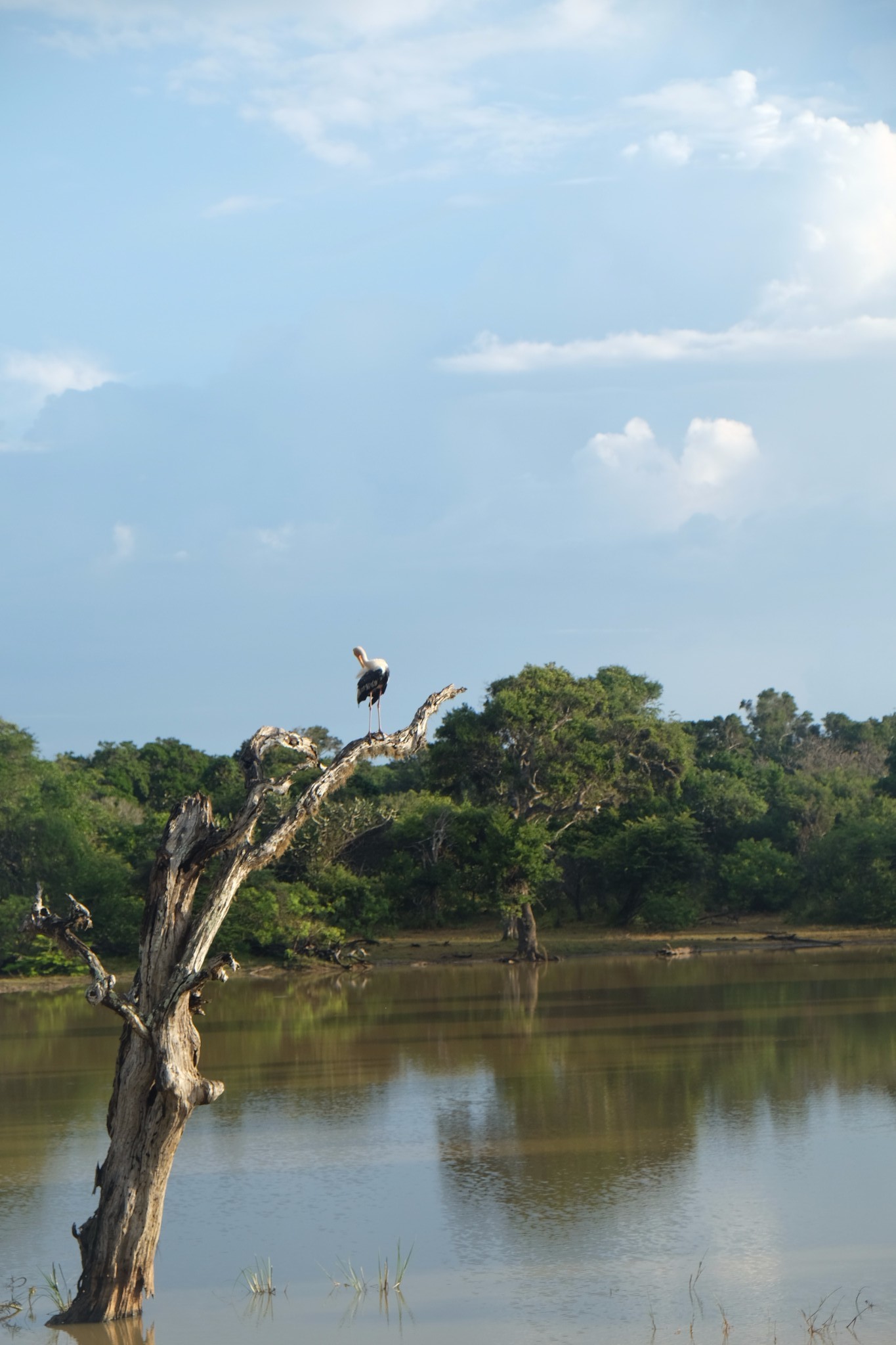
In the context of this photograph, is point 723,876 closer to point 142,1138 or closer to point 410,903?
point 410,903

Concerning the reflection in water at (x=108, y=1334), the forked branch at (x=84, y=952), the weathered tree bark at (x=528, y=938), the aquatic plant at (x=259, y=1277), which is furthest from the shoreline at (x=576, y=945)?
the forked branch at (x=84, y=952)

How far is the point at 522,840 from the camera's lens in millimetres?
36500

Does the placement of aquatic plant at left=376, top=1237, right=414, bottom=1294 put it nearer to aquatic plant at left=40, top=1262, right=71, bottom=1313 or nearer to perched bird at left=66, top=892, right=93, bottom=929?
aquatic plant at left=40, top=1262, right=71, bottom=1313

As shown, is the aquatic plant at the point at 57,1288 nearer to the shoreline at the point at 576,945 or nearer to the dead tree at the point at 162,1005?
the dead tree at the point at 162,1005

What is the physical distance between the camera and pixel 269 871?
122ft

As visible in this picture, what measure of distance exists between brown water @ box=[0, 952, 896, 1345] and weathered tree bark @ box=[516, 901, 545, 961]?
10.7 metres

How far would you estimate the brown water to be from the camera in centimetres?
967

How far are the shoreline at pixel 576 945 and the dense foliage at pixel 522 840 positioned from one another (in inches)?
23.2

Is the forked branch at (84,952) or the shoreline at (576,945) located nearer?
the forked branch at (84,952)

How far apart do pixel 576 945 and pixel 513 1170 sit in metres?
25.4

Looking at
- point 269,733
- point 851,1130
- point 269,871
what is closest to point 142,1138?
point 269,733

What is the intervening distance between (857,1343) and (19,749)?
135 feet

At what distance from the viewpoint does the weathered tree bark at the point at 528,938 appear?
121 feet

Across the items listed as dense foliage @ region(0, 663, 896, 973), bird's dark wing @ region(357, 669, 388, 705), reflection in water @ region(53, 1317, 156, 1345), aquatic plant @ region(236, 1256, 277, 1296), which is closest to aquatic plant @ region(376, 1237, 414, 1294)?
aquatic plant @ region(236, 1256, 277, 1296)
